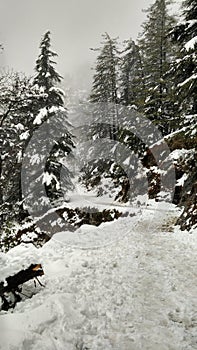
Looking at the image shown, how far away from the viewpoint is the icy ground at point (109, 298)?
15.1 ft

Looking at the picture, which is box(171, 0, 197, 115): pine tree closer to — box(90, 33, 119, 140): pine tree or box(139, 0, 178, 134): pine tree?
box(139, 0, 178, 134): pine tree

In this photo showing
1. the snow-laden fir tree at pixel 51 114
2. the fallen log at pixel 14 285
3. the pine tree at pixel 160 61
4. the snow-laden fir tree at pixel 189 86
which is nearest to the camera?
the fallen log at pixel 14 285

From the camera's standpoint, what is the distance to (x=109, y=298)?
6023mm

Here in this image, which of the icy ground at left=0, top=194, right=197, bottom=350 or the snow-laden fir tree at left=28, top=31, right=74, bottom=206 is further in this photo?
the snow-laden fir tree at left=28, top=31, right=74, bottom=206

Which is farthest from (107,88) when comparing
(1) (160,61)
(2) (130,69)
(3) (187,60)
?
(3) (187,60)

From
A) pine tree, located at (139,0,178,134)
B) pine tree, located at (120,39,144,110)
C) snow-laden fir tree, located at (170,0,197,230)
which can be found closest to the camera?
snow-laden fir tree, located at (170,0,197,230)

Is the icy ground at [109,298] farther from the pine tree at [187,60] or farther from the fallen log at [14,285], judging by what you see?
the pine tree at [187,60]

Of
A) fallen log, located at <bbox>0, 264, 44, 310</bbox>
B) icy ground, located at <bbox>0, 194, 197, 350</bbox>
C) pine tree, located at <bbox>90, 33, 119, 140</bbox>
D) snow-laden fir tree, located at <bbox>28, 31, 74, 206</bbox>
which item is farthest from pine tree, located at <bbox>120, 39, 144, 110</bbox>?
fallen log, located at <bbox>0, 264, 44, 310</bbox>

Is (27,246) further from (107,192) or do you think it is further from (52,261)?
(107,192)

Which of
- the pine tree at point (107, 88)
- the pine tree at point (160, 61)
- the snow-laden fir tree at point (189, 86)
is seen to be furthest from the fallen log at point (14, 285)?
the pine tree at point (107, 88)

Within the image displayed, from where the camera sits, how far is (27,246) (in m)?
9.62

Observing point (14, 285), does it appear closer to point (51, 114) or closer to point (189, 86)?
point (189, 86)

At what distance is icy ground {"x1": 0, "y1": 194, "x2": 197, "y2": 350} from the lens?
4.59 meters

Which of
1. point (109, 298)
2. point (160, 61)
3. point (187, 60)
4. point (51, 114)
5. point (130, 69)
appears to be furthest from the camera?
point (130, 69)
